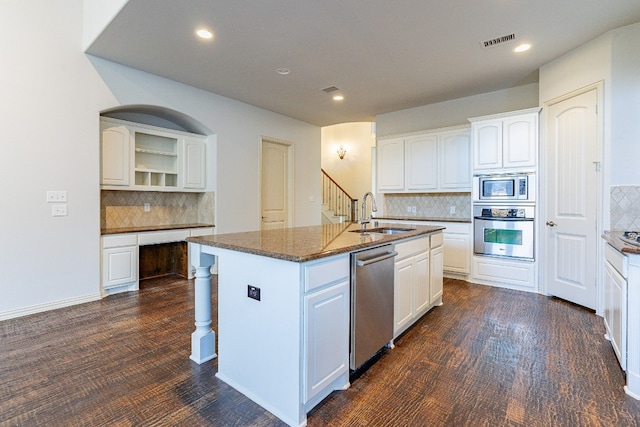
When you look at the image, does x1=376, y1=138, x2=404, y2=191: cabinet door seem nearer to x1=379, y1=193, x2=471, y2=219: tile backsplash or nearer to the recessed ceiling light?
x1=379, y1=193, x2=471, y2=219: tile backsplash

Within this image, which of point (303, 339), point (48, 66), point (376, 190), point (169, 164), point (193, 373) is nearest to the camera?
point (303, 339)

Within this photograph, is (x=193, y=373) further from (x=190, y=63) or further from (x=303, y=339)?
(x=190, y=63)

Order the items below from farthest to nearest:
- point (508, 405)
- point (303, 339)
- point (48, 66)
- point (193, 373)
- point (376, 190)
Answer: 1. point (376, 190)
2. point (48, 66)
3. point (193, 373)
4. point (508, 405)
5. point (303, 339)

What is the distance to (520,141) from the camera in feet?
13.3

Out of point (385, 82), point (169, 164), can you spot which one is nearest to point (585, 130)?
point (385, 82)

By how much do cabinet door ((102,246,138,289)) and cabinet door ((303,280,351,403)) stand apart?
3.33 meters

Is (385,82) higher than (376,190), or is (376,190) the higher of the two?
(385,82)

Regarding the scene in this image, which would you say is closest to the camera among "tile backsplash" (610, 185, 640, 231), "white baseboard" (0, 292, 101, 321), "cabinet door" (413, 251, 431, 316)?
"cabinet door" (413, 251, 431, 316)

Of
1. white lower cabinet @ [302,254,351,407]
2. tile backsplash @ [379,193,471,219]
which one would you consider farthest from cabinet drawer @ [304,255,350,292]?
tile backsplash @ [379,193,471,219]

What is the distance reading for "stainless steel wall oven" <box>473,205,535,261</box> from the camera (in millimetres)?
4059

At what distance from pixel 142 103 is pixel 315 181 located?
366 centimetres

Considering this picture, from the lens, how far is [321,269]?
5.70 feet

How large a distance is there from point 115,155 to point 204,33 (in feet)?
6.57

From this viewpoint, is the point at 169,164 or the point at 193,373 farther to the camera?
the point at 169,164
